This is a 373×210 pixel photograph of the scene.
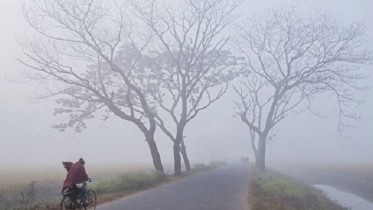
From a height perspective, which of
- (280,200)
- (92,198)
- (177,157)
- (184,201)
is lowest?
(280,200)

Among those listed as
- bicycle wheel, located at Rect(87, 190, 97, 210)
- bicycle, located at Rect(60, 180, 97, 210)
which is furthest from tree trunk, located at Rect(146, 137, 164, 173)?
bicycle, located at Rect(60, 180, 97, 210)

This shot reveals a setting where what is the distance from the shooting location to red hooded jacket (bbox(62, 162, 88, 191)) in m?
10.7

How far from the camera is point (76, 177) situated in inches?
424

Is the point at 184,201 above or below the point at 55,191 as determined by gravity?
below

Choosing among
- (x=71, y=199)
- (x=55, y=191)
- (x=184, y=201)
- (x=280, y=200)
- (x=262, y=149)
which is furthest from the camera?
(x=262, y=149)

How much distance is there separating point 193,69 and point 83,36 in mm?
9867

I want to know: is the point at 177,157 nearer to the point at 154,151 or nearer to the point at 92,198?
the point at 154,151

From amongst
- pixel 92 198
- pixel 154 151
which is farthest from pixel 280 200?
pixel 154 151

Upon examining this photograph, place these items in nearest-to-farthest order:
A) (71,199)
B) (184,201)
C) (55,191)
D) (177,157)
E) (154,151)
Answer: (71,199) < (184,201) < (55,191) < (154,151) < (177,157)

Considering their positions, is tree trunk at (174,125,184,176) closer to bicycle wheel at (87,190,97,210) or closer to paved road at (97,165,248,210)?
paved road at (97,165,248,210)

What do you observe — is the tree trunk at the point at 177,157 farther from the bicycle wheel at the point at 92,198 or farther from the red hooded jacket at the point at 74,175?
the red hooded jacket at the point at 74,175

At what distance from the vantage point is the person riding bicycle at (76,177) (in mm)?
10711

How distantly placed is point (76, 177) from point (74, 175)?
8 centimetres

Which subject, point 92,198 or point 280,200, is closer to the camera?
point 92,198
